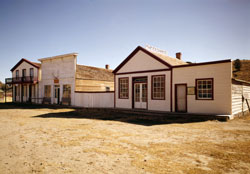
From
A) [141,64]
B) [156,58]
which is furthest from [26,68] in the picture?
[156,58]

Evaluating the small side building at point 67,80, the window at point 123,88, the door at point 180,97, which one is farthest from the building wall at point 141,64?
the small side building at point 67,80

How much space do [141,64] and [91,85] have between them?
10.5 m

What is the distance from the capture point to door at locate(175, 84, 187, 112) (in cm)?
1388

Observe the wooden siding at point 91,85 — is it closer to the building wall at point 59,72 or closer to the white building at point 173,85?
the building wall at point 59,72

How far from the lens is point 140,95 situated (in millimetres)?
16484

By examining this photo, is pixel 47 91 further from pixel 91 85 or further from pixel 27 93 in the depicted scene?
pixel 91 85

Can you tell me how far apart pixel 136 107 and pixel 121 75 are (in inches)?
137

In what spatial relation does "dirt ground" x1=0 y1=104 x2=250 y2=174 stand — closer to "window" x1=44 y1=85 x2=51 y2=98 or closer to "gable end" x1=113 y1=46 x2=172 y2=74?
"gable end" x1=113 y1=46 x2=172 y2=74

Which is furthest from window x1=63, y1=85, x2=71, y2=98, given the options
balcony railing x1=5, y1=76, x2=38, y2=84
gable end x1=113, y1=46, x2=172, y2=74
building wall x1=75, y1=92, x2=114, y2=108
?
gable end x1=113, y1=46, x2=172, y2=74

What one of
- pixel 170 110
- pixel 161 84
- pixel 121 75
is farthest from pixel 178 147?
pixel 121 75

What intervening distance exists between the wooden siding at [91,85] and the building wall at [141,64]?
7539 millimetres

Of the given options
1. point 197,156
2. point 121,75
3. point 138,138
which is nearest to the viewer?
point 197,156

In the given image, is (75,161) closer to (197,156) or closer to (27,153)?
(27,153)

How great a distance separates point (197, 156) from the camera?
517cm
